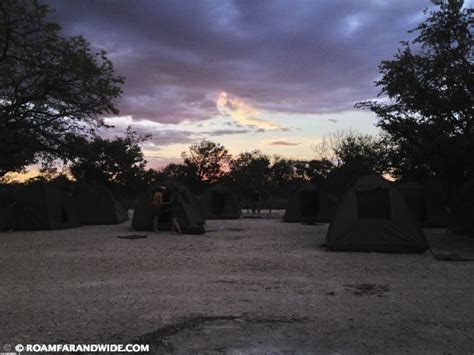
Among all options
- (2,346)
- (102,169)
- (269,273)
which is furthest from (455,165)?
(102,169)

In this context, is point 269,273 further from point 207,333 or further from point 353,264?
point 207,333

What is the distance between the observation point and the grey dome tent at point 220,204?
2781 centimetres

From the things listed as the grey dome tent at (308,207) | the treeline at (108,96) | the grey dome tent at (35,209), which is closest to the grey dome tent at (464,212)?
the treeline at (108,96)

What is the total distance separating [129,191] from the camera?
55.3 m

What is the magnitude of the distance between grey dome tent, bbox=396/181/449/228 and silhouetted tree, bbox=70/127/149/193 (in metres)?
13.8

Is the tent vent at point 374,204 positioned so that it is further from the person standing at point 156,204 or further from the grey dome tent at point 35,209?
the grey dome tent at point 35,209

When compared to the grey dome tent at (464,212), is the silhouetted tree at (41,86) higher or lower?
higher

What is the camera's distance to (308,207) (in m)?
25.2

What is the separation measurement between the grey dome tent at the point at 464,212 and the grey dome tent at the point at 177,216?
9.38m

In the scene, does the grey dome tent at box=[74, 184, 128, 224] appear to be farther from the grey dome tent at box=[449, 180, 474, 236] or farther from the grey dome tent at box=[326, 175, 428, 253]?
the grey dome tent at box=[449, 180, 474, 236]

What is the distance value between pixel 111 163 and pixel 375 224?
115ft

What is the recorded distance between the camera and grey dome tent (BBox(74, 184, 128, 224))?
2325 cm

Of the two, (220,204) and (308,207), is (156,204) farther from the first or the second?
(220,204)

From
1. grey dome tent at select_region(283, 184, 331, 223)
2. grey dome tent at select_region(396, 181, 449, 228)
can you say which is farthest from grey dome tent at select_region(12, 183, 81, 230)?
grey dome tent at select_region(396, 181, 449, 228)
